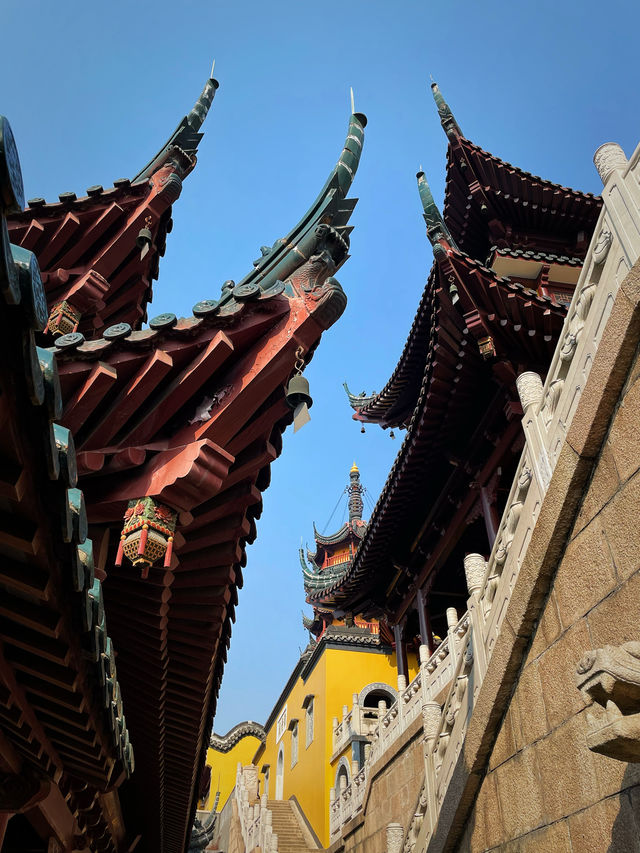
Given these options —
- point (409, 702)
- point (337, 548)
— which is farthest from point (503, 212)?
point (337, 548)

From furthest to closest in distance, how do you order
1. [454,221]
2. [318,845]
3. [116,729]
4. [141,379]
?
[318,845] < [454,221] < [141,379] < [116,729]

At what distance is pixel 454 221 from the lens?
44.1 ft

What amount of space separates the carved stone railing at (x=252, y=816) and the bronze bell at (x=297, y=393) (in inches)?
560

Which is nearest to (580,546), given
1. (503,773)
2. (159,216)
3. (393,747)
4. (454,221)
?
(503,773)

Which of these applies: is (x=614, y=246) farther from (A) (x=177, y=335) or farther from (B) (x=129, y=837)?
(B) (x=129, y=837)

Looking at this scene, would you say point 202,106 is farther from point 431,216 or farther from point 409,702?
point 409,702

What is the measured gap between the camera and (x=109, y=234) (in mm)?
6691

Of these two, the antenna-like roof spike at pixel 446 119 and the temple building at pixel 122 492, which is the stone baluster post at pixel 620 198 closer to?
the temple building at pixel 122 492

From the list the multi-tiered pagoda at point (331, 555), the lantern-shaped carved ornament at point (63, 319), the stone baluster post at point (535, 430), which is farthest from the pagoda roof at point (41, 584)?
the multi-tiered pagoda at point (331, 555)

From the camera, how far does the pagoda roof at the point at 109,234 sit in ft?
20.4

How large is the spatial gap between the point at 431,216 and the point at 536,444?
252 inches

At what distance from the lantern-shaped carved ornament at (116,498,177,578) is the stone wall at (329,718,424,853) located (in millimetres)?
5802

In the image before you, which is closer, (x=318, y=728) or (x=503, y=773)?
(x=503, y=773)

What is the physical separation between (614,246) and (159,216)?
4792 millimetres
